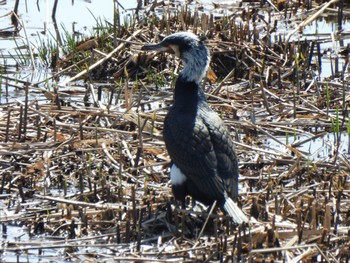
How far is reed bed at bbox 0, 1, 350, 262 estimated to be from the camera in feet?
20.9

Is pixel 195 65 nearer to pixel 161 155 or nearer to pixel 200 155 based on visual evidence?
pixel 200 155

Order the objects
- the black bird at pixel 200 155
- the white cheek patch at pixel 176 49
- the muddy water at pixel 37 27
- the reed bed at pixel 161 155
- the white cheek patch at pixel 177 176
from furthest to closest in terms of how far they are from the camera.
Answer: the muddy water at pixel 37 27, the white cheek patch at pixel 176 49, the white cheek patch at pixel 177 176, the black bird at pixel 200 155, the reed bed at pixel 161 155

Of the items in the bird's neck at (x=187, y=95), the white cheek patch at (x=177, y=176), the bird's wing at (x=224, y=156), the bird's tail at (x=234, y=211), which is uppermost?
the bird's neck at (x=187, y=95)

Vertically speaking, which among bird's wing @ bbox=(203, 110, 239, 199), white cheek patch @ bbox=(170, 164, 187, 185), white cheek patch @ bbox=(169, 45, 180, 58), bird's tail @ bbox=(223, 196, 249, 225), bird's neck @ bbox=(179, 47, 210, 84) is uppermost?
white cheek patch @ bbox=(169, 45, 180, 58)

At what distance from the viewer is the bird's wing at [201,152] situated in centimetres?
677

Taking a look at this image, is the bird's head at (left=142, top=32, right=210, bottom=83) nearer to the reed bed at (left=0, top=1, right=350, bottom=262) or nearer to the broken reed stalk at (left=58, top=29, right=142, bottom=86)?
the reed bed at (left=0, top=1, right=350, bottom=262)

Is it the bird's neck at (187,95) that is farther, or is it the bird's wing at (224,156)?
the bird's neck at (187,95)

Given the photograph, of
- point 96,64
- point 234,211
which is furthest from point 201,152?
point 96,64

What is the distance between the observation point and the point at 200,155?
6.81 metres

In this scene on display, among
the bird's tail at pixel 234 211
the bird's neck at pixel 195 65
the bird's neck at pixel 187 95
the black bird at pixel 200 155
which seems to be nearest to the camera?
the bird's tail at pixel 234 211

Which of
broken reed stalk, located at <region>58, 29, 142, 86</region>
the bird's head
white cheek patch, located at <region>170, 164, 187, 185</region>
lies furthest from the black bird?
broken reed stalk, located at <region>58, 29, 142, 86</region>

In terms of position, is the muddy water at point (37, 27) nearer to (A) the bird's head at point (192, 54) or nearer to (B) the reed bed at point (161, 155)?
(B) the reed bed at point (161, 155)

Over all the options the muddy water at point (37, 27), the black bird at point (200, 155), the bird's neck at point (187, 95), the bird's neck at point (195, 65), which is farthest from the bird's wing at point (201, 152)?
the muddy water at point (37, 27)

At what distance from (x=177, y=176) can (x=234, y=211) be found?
1.85ft
